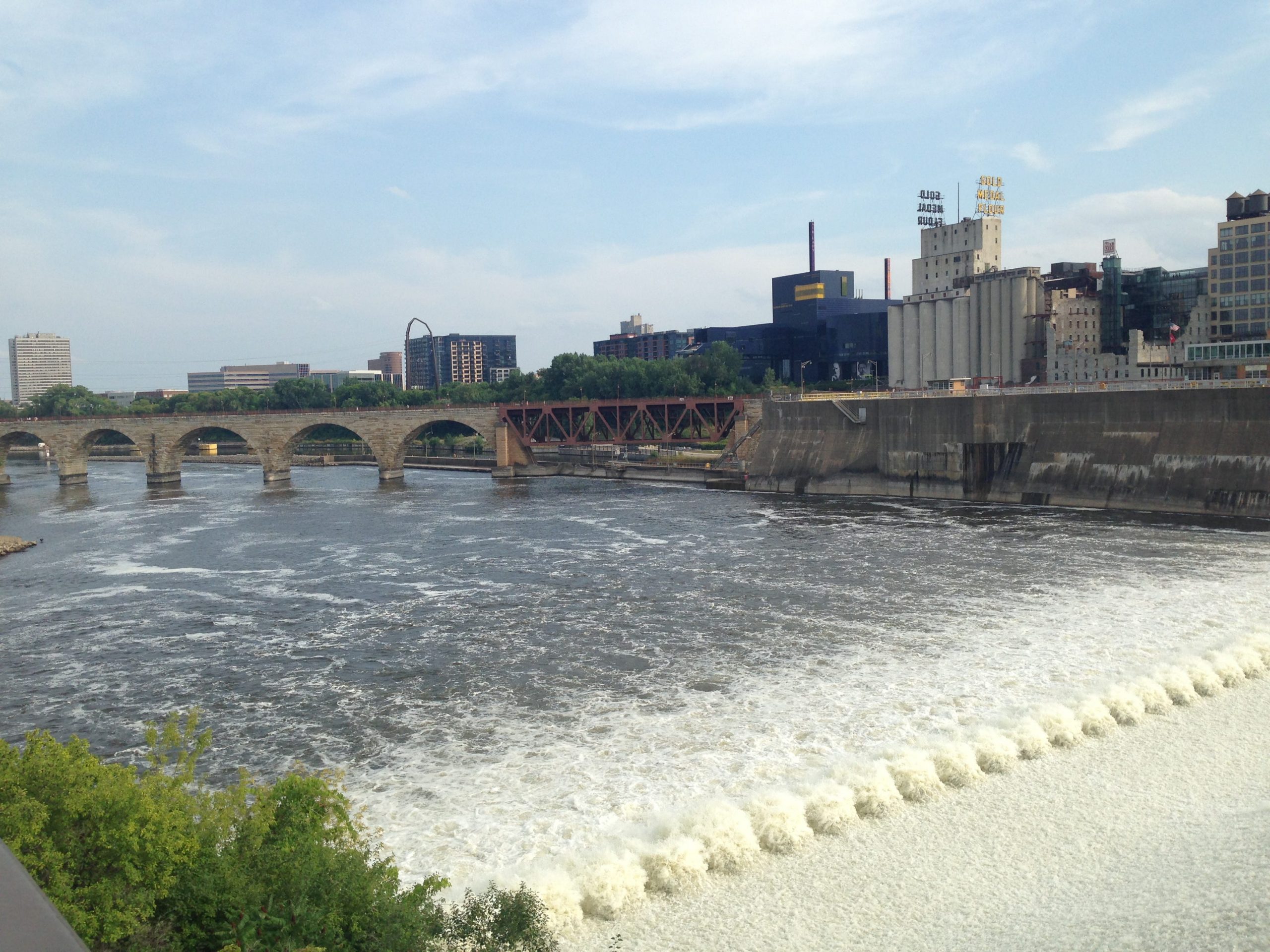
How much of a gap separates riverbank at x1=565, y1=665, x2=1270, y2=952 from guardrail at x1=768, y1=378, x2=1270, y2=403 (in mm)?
53574

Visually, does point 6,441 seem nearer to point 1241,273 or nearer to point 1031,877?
point 1031,877

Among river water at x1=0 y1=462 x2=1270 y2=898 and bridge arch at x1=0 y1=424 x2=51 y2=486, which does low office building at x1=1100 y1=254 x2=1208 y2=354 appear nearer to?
river water at x1=0 y1=462 x2=1270 y2=898

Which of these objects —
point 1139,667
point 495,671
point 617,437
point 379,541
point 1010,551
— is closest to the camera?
point 1139,667

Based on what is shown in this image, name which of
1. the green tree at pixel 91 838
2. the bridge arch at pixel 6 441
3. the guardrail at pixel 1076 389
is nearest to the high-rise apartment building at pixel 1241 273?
the guardrail at pixel 1076 389

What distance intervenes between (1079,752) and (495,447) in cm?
10004

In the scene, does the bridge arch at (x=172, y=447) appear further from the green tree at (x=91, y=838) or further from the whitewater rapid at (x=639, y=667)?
the green tree at (x=91, y=838)

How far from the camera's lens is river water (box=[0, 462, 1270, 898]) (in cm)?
2469

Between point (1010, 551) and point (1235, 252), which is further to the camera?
point (1235, 252)

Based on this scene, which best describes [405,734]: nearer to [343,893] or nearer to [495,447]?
[343,893]

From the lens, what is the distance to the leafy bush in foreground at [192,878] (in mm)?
13617

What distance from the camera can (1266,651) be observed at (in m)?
31.2

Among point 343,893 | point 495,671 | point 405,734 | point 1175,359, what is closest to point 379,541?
point 495,671

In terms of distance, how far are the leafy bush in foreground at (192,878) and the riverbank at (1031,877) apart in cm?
364

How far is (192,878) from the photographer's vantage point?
14.5 m
